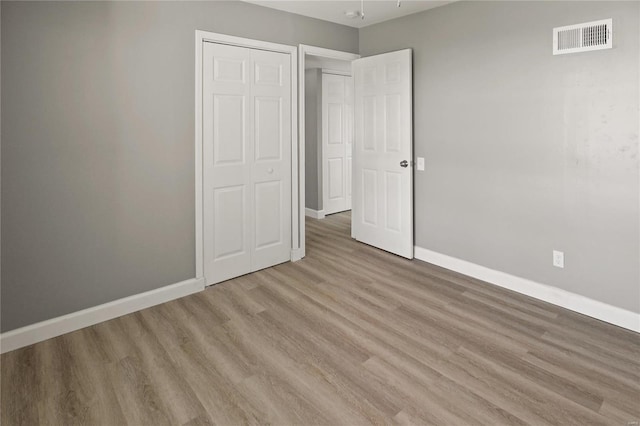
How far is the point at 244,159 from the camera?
3.48 meters

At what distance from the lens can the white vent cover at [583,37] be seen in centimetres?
250

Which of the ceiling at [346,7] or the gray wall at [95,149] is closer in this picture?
the gray wall at [95,149]

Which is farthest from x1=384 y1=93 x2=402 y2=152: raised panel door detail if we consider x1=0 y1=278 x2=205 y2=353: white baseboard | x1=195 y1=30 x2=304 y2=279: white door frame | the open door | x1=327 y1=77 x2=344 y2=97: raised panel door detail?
x1=0 y1=278 x2=205 y2=353: white baseboard

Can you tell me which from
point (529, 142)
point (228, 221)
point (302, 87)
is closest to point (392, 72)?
point (302, 87)

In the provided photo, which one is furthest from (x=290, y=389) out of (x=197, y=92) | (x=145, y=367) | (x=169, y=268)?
(x=197, y=92)

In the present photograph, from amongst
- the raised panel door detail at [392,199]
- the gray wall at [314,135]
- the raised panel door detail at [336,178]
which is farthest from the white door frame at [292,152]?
the raised panel door detail at [336,178]

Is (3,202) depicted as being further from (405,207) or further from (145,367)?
(405,207)

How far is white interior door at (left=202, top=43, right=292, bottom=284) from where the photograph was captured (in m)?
3.24

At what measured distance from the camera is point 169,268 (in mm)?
3096

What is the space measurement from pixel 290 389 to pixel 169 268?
1.64 m

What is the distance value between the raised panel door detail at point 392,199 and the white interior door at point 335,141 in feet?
6.58

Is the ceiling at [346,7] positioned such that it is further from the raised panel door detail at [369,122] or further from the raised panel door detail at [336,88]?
the raised panel door detail at [336,88]

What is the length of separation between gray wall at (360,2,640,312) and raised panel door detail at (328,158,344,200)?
2371 millimetres

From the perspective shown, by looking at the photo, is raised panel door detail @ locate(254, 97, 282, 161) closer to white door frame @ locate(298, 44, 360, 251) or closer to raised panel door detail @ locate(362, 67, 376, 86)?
white door frame @ locate(298, 44, 360, 251)
